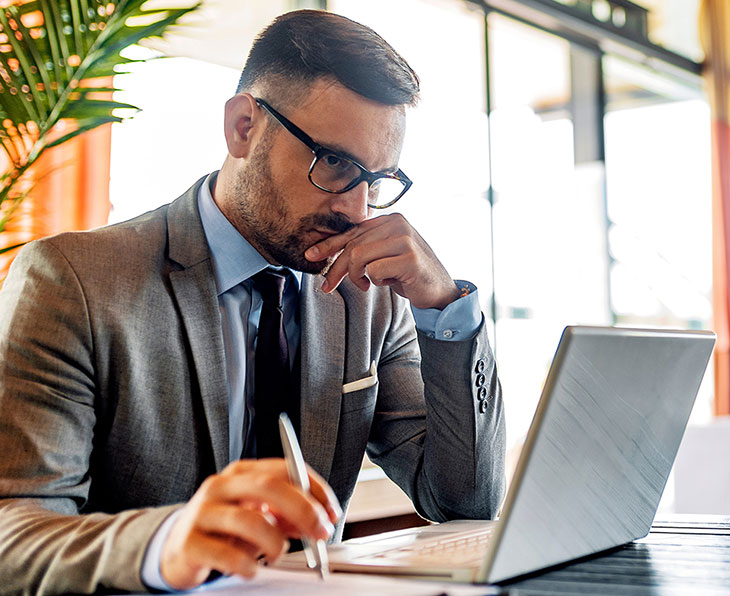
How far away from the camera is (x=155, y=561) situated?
2.58ft

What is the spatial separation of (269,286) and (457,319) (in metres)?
0.32

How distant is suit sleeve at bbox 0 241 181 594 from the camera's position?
32.6 inches

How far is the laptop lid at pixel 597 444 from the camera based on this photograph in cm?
80

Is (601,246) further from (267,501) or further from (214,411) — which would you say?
(267,501)

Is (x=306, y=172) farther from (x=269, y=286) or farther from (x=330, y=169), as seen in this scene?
(x=269, y=286)

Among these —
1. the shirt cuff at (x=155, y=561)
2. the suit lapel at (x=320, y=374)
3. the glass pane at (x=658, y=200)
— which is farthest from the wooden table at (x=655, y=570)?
the glass pane at (x=658, y=200)

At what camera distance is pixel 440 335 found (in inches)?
55.4

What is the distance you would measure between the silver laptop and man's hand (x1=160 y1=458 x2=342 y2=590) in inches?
5.8

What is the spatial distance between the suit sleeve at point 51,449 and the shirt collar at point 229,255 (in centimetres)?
26

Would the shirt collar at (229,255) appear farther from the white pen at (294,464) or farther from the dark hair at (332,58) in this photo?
the white pen at (294,464)

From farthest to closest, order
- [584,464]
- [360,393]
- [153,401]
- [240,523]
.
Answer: [360,393], [153,401], [584,464], [240,523]

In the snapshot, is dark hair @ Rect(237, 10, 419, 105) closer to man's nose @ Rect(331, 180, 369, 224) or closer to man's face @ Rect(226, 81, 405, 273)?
man's face @ Rect(226, 81, 405, 273)

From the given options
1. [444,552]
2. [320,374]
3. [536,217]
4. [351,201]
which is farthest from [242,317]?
[536,217]

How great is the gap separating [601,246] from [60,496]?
4539mm
